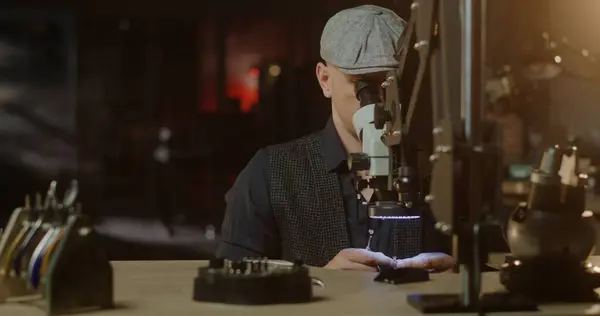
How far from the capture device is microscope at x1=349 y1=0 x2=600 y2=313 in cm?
126

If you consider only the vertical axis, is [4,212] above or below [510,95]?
below

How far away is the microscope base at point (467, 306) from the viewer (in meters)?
1.28

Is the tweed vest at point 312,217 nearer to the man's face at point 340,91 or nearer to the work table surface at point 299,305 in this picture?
the man's face at point 340,91

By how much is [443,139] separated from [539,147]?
2996mm

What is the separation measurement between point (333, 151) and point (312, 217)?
189mm

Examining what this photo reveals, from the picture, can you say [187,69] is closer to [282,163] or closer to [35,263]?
[282,163]

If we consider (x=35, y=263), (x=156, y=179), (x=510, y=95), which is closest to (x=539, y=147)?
(x=510, y=95)

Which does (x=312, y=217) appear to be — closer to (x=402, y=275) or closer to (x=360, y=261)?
(x=360, y=261)

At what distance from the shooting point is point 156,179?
5586 millimetres

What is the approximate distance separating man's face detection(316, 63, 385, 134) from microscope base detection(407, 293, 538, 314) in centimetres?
97

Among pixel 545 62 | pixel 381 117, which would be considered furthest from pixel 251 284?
pixel 545 62

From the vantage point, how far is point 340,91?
7.66ft

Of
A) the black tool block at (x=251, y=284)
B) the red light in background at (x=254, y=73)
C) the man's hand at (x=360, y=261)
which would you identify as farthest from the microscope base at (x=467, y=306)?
the red light in background at (x=254, y=73)

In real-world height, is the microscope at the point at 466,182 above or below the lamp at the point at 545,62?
below
